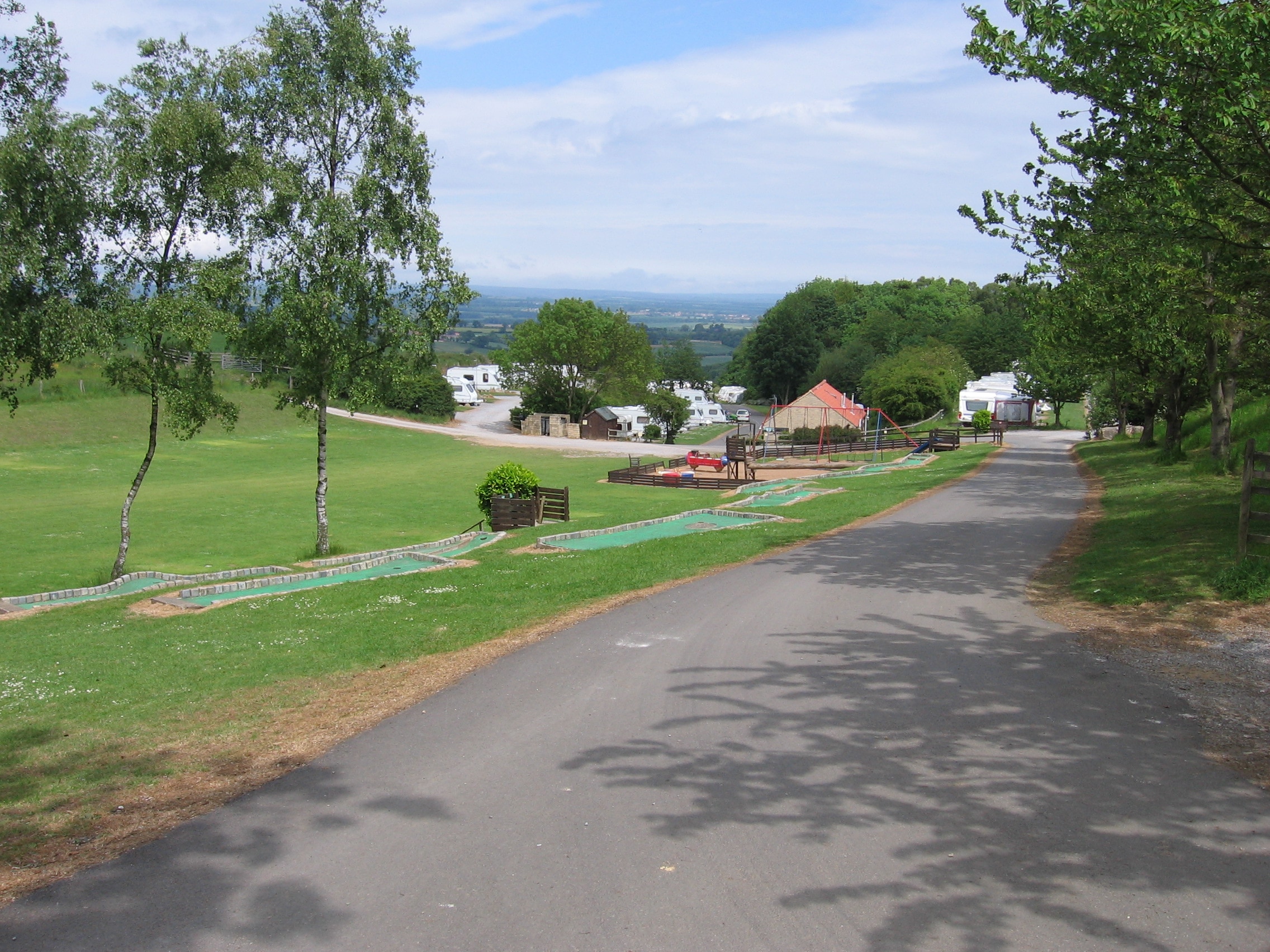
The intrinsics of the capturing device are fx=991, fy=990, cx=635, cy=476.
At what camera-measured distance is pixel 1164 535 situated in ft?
50.5

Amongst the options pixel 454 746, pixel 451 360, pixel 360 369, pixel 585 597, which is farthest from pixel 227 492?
pixel 451 360

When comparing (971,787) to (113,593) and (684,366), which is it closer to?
(113,593)

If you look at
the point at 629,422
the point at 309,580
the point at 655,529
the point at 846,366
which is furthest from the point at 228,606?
the point at 846,366

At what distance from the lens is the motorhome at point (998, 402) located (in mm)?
74938

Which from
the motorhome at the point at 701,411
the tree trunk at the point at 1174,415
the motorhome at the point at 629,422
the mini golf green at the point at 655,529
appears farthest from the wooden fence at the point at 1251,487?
the motorhome at the point at 701,411

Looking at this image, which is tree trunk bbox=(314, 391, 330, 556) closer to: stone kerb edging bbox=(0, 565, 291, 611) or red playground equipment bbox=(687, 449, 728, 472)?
stone kerb edging bbox=(0, 565, 291, 611)

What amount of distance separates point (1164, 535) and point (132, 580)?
18231 millimetres

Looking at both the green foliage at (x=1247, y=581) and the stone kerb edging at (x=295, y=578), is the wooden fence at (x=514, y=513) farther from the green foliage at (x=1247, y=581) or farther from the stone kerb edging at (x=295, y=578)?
the green foliage at (x=1247, y=581)

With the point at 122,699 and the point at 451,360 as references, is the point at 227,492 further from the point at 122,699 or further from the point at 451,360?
the point at 451,360

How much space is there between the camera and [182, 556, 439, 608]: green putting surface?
1569cm

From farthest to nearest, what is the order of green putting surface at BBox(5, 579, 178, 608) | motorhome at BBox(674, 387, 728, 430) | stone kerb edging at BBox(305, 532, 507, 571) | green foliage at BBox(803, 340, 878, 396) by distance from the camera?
green foliage at BBox(803, 340, 878, 396)
motorhome at BBox(674, 387, 728, 430)
stone kerb edging at BBox(305, 532, 507, 571)
green putting surface at BBox(5, 579, 178, 608)

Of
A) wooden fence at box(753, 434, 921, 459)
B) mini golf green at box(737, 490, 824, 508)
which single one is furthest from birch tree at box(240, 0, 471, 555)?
wooden fence at box(753, 434, 921, 459)

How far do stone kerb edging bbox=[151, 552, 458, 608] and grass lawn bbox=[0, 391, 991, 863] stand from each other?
2.44 ft

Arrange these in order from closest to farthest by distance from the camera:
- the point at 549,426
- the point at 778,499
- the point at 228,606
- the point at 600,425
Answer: the point at 228,606
the point at 778,499
the point at 549,426
the point at 600,425
